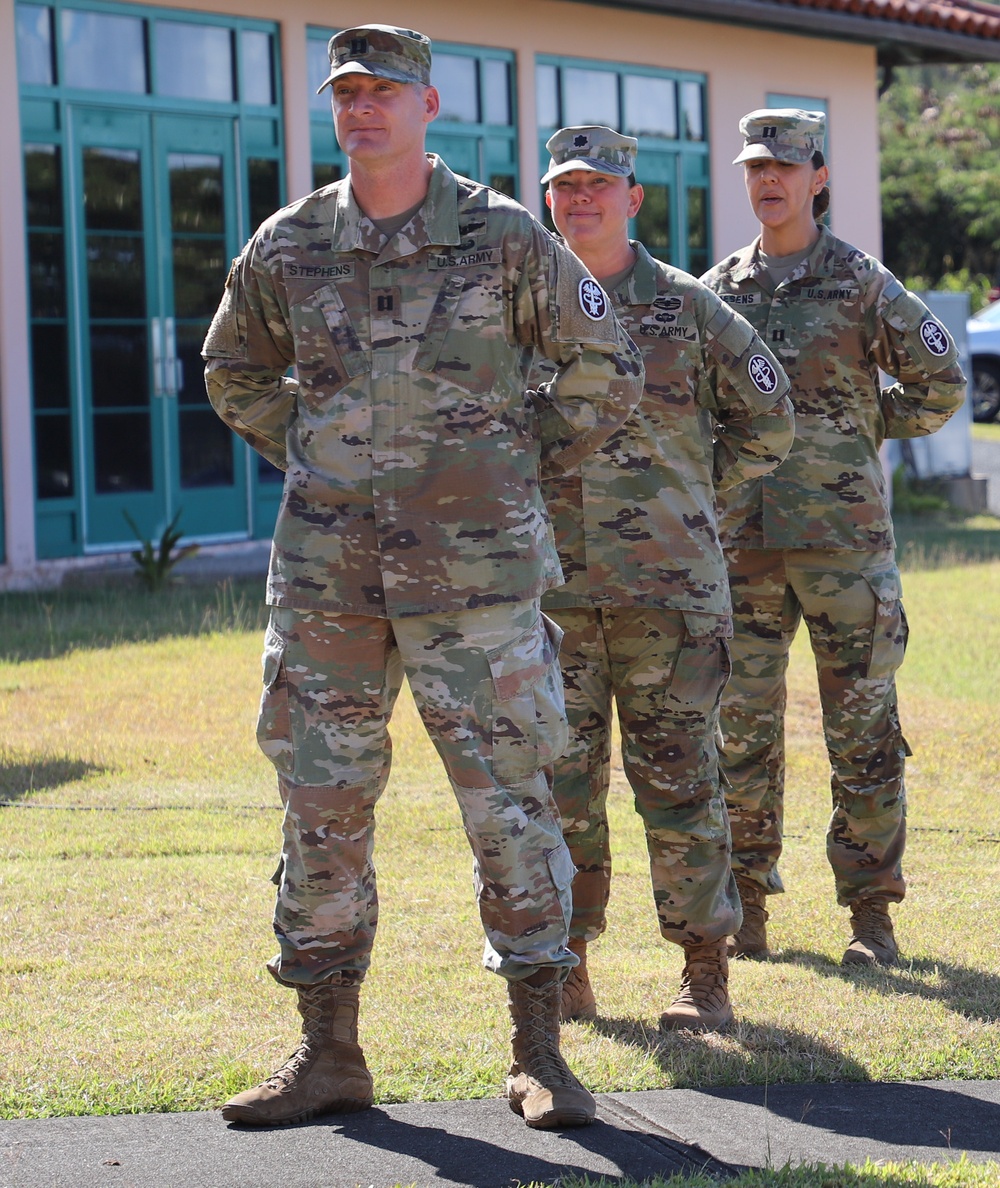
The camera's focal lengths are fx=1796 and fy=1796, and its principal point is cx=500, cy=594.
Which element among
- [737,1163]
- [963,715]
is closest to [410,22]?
→ [963,715]

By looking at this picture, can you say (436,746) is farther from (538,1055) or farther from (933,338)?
(933,338)

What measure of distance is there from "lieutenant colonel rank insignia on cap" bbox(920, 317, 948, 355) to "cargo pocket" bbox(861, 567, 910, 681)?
1.96 ft

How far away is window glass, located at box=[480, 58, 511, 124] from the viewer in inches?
529

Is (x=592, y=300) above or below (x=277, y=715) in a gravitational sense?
above

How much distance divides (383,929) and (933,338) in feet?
7.36

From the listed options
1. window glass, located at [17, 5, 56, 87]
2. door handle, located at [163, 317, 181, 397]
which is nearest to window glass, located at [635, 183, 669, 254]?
door handle, located at [163, 317, 181, 397]

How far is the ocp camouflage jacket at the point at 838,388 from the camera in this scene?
482 centimetres

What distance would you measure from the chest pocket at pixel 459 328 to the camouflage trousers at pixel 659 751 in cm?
89

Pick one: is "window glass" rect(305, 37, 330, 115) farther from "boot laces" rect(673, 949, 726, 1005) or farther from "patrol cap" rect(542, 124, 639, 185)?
"boot laces" rect(673, 949, 726, 1005)

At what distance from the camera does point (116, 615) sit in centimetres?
1031

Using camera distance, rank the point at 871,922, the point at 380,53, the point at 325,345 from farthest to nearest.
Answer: the point at 871,922
the point at 325,345
the point at 380,53

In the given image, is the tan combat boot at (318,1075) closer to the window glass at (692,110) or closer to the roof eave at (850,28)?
the roof eave at (850,28)

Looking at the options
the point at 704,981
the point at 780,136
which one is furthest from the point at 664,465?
the point at 704,981

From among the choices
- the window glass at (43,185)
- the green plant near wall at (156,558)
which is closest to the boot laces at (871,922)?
the green plant near wall at (156,558)
